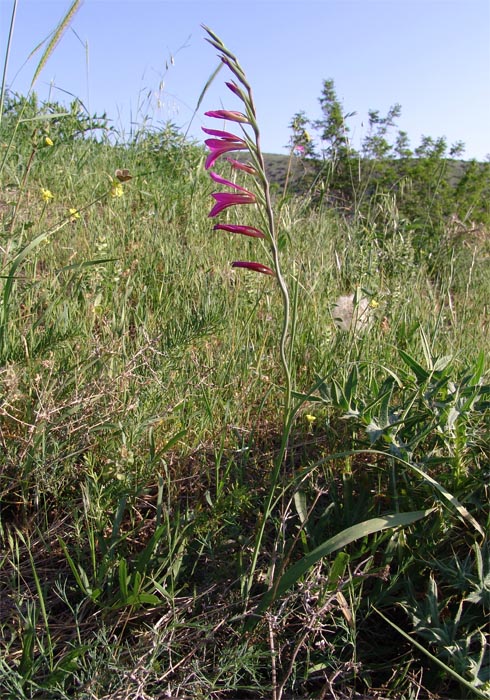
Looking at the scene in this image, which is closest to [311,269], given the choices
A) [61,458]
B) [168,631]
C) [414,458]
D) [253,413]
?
[253,413]

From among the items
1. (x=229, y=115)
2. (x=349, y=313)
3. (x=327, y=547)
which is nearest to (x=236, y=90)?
(x=229, y=115)

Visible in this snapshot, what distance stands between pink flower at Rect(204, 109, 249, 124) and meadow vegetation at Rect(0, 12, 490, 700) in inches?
15.9

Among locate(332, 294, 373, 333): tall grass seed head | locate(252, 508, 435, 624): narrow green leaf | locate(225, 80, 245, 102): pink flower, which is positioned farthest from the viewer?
locate(332, 294, 373, 333): tall grass seed head

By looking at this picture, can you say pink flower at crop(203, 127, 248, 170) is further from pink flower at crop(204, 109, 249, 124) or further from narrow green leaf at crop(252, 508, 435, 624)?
narrow green leaf at crop(252, 508, 435, 624)

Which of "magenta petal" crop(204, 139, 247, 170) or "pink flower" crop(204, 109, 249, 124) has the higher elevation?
"pink flower" crop(204, 109, 249, 124)

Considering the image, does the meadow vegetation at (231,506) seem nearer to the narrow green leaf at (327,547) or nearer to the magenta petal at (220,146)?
the narrow green leaf at (327,547)

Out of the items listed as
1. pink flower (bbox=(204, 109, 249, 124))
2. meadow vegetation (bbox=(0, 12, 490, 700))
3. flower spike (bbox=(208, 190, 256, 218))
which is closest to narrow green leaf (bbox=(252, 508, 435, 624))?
meadow vegetation (bbox=(0, 12, 490, 700))

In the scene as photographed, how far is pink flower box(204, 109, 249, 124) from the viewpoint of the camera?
114cm

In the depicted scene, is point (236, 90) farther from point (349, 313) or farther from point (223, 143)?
point (349, 313)

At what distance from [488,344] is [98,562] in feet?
5.75

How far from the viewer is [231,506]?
5.22ft

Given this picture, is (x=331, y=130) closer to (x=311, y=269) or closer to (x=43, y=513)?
(x=311, y=269)

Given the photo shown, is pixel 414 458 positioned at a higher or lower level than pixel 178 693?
higher

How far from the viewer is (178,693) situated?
1292 mm
